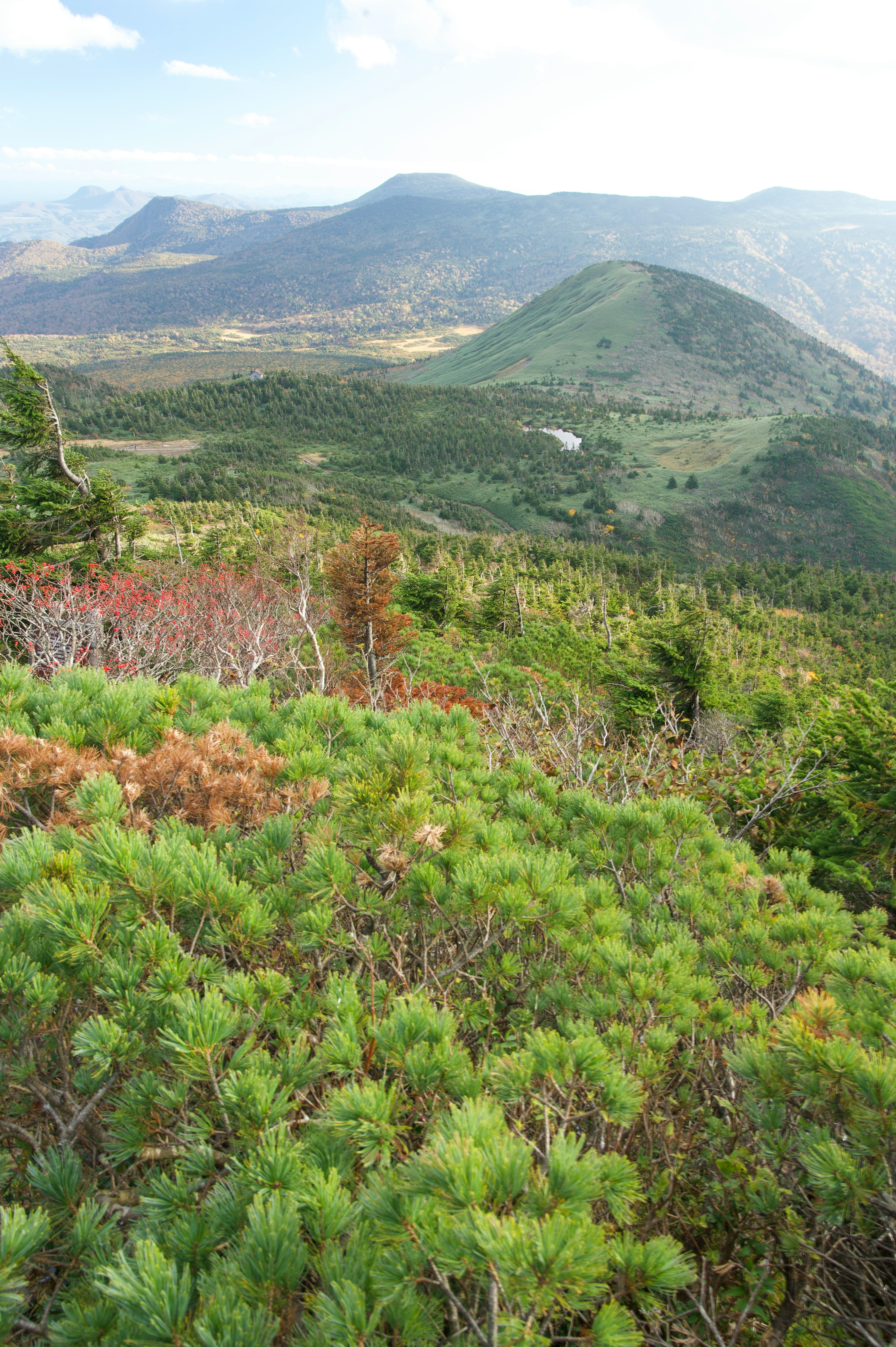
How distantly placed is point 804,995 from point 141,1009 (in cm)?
212

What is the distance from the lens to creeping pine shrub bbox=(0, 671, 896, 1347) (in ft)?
3.63

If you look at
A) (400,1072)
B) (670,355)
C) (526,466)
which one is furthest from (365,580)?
(670,355)

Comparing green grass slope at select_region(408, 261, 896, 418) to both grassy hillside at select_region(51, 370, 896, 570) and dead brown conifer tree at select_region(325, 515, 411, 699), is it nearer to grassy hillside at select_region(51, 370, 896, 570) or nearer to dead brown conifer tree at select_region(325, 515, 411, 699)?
grassy hillside at select_region(51, 370, 896, 570)

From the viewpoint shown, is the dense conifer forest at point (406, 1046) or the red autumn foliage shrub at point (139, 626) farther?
the red autumn foliage shrub at point (139, 626)

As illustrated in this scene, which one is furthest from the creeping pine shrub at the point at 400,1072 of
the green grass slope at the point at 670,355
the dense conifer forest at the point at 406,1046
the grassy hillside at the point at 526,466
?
the green grass slope at the point at 670,355

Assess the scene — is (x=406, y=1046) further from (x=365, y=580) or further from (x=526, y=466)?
(x=526, y=466)

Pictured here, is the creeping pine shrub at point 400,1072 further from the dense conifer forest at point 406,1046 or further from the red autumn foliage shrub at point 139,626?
the red autumn foliage shrub at point 139,626

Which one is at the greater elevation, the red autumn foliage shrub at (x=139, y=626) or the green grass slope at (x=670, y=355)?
the green grass slope at (x=670, y=355)

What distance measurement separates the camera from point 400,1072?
1.56 meters

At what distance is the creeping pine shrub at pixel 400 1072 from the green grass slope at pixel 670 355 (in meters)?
139

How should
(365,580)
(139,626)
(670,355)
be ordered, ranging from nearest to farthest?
(139,626) < (365,580) < (670,355)

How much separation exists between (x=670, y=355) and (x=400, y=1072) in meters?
173

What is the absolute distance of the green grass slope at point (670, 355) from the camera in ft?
439

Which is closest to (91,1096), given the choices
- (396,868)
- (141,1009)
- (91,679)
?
(141,1009)
